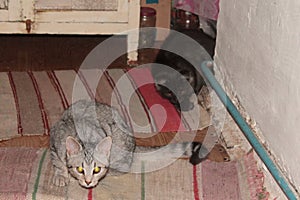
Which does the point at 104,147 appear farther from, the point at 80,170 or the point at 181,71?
the point at 181,71

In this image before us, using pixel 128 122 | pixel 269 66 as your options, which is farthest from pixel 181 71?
pixel 269 66

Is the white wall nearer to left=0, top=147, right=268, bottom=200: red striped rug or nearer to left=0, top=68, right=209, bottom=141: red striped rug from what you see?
left=0, top=147, right=268, bottom=200: red striped rug

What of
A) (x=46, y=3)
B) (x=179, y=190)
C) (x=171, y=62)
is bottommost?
(x=179, y=190)

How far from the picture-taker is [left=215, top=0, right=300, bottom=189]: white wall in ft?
5.28

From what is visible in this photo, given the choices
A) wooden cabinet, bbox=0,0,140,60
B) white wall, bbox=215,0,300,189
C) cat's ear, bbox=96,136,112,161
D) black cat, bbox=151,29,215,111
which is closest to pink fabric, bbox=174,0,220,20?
black cat, bbox=151,29,215,111

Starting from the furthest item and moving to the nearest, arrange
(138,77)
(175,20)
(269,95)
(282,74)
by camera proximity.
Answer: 1. (175,20)
2. (138,77)
3. (269,95)
4. (282,74)

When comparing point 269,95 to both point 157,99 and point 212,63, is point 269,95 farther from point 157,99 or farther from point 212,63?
point 157,99

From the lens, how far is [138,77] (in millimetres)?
2926

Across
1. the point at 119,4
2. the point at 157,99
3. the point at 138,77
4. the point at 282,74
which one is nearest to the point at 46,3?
the point at 119,4

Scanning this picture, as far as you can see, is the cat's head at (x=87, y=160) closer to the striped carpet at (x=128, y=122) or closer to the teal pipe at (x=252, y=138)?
the striped carpet at (x=128, y=122)

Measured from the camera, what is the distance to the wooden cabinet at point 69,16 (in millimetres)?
3045

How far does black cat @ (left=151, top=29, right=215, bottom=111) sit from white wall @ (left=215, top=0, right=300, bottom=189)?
1.37ft

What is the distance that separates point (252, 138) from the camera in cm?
188

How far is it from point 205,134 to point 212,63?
31 cm
